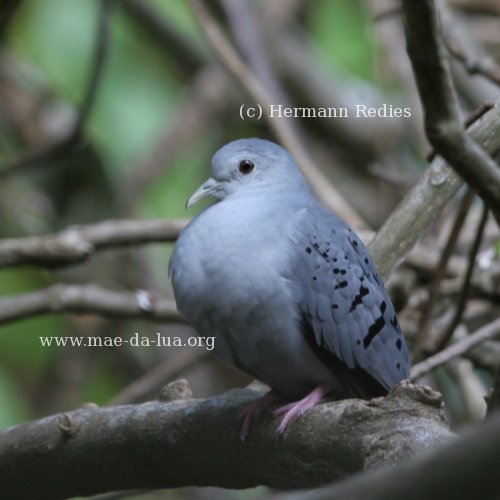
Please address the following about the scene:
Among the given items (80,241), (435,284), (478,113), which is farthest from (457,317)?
(80,241)

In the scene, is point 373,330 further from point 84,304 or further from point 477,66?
point 84,304

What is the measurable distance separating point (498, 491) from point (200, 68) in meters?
5.07

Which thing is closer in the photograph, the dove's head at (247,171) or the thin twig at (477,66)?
the dove's head at (247,171)

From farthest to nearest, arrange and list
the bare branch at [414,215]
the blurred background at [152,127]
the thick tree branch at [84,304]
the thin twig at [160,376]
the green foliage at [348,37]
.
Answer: the green foliage at [348,37] → the blurred background at [152,127] → the thin twig at [160,376] → the thick tree branch at [84,304] → the bare branch at [414,215]

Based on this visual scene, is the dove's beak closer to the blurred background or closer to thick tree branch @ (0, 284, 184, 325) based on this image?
thick tree branch @ (0, 284, 184, 325)

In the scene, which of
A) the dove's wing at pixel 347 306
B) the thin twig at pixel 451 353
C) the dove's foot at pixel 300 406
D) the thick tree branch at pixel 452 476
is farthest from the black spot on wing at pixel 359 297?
the thick tree branch at pixel 452 476

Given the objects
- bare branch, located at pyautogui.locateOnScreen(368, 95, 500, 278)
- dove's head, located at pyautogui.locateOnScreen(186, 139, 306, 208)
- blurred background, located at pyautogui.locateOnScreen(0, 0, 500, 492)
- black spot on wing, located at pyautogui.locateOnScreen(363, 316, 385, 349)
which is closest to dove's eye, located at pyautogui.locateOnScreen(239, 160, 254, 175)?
dove's head, located at pyautogui.locateOnScreen(186, 139, 306, 208)

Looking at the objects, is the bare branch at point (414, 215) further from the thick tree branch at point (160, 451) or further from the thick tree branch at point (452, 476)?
the thick tree branch at point (452, 476)

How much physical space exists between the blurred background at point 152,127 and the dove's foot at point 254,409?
4.87 feet

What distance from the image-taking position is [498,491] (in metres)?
1.03

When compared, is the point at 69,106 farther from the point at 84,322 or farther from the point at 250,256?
the point at 250,256

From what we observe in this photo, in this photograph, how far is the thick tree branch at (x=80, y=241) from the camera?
11.2 ft

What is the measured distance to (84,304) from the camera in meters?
3.62

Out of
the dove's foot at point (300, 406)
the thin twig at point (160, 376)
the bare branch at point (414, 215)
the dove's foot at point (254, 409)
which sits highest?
the bare branch at point (414, 215)
